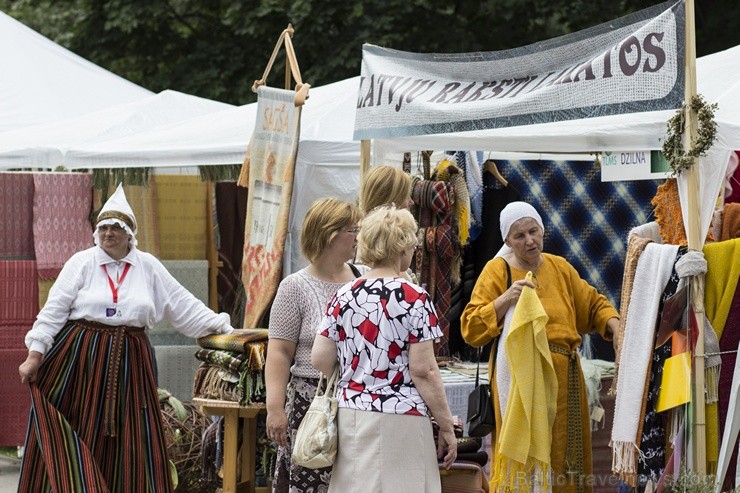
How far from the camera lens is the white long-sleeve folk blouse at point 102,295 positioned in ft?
20.9

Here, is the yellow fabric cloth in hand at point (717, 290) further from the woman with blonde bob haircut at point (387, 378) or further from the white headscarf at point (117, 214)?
the white headscarf at point (117, 214)

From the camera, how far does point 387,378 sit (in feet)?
14.6

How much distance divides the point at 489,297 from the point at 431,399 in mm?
1614

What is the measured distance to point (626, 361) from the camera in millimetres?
5539

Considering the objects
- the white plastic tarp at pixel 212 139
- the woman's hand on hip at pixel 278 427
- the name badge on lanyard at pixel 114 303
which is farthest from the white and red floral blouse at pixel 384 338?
the white plastic tarp at pixel 212 139

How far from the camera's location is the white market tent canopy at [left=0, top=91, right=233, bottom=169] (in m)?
9.84

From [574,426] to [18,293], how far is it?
188 inches

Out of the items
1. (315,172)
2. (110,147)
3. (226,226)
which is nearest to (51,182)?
(110,147)

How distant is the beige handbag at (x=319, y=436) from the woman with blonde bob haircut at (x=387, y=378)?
0.12ft

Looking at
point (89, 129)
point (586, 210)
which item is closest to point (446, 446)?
point (586, 210)

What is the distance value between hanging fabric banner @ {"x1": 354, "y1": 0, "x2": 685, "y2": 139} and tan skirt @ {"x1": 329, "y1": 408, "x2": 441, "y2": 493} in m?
1.69

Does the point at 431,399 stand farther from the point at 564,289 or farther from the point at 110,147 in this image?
the point at 110,147

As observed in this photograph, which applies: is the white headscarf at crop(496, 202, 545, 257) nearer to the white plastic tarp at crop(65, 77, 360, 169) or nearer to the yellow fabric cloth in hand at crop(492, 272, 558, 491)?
the yellow fabric cloth in hand at crop(492, 272, 558, 491)

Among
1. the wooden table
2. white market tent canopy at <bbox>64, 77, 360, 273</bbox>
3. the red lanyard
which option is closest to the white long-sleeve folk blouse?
the red lanyard
